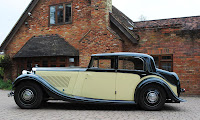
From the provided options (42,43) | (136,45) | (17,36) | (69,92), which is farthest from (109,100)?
(17,36)

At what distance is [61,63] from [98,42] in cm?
334

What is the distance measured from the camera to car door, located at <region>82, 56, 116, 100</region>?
580cm

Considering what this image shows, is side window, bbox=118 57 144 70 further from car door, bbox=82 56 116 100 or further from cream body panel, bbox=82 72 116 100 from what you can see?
cream body panel, bbox=82 72 116 100

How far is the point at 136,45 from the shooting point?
11117mm

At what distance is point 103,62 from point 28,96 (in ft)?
7.88

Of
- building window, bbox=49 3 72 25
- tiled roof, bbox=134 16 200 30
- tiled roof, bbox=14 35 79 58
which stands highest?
building window, bbox=49 3 72 25

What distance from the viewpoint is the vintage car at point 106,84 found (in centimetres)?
575

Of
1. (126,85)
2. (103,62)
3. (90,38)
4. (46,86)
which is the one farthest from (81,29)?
(126,85)

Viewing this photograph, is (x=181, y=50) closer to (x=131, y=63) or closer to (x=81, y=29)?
(x=131, y=63)

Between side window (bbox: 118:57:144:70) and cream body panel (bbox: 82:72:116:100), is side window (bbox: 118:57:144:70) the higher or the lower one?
the higher one

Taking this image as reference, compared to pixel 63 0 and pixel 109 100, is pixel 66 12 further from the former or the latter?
pixel 109 100

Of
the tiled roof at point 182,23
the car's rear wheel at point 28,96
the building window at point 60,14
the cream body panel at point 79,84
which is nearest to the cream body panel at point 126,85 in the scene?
the cream body panel at point 79,84

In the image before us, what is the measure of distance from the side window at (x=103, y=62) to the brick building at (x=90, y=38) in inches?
194

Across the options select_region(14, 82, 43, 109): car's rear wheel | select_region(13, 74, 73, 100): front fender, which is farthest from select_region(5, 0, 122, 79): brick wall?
select_region(14, 82, 43, 109): car's rear wheel
